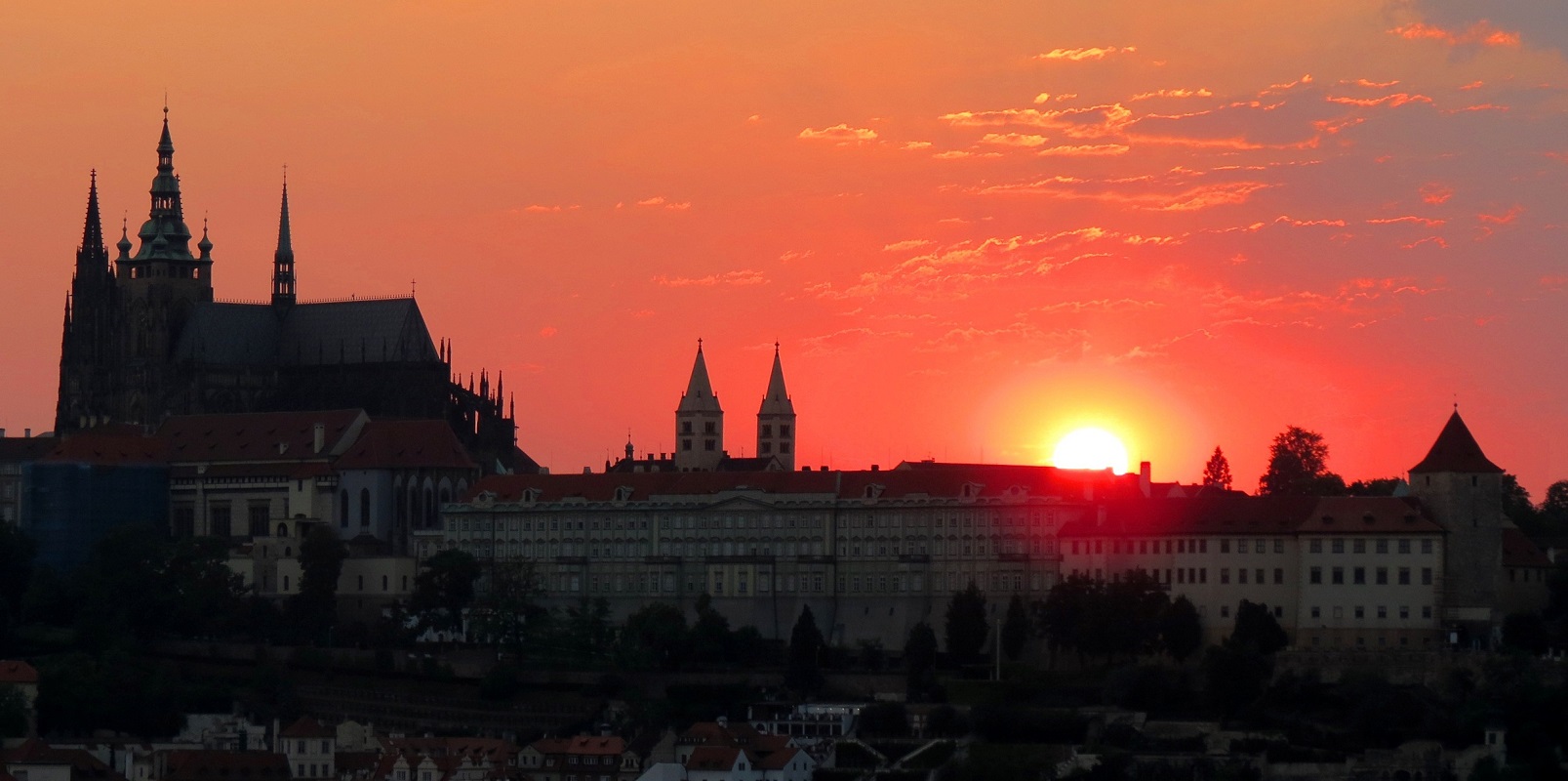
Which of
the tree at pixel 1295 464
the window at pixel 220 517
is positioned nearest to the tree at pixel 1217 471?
the tree at pixel 1295 464

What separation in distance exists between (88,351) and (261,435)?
1887 centimetres

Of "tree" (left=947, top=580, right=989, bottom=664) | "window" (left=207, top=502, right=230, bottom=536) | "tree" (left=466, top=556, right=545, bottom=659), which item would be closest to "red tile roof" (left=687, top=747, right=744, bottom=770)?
"tree" (left=947, top=580, right=989, bottom=664)

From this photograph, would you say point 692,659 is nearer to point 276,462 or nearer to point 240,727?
point 240,727

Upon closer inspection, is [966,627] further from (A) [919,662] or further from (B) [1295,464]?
(B) [1295,464]

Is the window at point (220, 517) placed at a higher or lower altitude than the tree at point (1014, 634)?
higher

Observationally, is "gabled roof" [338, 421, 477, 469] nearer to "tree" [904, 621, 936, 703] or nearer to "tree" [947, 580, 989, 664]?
"tree" [904, 621, 936, 703]

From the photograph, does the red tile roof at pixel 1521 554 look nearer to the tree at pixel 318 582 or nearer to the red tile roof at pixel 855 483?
the red tile roof at pixel 855 483

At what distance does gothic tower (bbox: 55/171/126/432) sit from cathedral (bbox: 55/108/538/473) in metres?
0.05

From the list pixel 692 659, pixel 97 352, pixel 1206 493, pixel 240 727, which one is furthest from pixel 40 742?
pixel 97 352

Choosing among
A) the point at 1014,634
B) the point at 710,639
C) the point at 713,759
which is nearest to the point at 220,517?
the point at 710,639

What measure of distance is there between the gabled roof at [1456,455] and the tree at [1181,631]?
407 inches

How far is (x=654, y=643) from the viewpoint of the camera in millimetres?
148750

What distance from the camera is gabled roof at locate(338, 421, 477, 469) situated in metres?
175

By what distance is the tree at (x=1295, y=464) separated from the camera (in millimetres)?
175250
